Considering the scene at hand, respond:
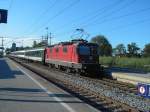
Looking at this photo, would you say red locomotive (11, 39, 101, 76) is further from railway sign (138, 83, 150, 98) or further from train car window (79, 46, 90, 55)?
railway sign (138, 83, 150, 98)

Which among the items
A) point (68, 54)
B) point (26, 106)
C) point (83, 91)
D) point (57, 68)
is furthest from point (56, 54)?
point (26, 106)

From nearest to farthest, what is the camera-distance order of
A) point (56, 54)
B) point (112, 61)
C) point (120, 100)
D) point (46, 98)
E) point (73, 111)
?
point (73, 111)
point (46, 98)
point (120, 100)
point (56, 54)
point (112, 61)

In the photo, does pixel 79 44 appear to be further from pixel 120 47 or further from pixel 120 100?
pixel 120 47

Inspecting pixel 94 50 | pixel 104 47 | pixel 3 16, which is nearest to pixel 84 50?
pixel 94 50

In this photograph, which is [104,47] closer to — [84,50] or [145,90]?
[84,50]

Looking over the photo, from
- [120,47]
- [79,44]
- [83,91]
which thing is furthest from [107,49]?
[83,91]

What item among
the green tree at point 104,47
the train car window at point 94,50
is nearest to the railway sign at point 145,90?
the train car window at point 94,50

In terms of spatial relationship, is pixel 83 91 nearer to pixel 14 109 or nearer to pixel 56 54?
pixel 14 109

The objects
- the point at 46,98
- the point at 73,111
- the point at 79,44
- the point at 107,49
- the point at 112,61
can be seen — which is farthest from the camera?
the point at 107,49

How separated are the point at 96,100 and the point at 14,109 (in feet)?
19.2

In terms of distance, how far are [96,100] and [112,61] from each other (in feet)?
170

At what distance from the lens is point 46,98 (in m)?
15.2

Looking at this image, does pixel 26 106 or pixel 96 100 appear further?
pixel 96 100

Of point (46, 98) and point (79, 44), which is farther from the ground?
point (79, 44)
